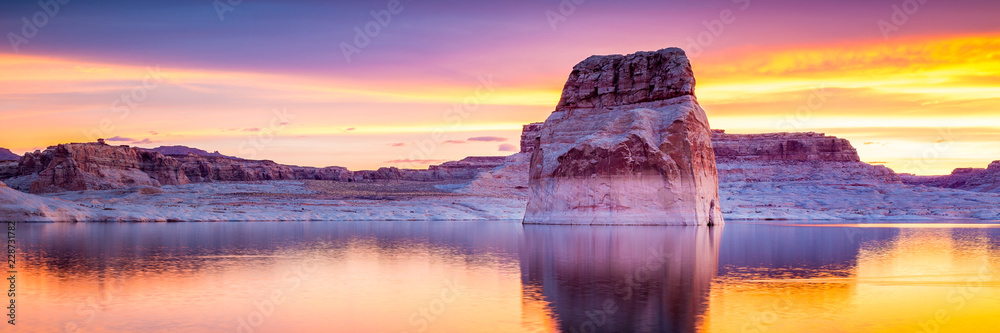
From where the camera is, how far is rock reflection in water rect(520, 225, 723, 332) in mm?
17172

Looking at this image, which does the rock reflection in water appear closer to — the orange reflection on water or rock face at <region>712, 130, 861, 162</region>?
the orange reflection on water

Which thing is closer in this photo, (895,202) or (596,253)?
(596,253)

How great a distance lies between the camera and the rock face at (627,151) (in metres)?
58.5

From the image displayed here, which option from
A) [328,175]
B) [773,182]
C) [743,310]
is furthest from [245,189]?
[743,310]

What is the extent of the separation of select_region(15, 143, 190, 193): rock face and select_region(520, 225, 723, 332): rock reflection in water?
81.5 meters

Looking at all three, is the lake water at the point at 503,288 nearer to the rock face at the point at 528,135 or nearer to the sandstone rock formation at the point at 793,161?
the sandstone rock formation at the point at 793,161

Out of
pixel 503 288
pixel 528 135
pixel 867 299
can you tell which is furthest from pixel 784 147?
pixel 503 288

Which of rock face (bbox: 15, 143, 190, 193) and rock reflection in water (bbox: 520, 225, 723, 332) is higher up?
rock face (bbox: 15, 143, 190, 193)

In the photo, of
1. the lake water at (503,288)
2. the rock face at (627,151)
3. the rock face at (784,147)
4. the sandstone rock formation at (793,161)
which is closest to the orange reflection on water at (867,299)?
the lake water at (503,288)

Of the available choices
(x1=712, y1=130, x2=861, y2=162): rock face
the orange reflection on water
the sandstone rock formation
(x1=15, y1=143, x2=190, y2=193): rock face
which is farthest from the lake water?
(x1=712, y1=130, x2=861, y2=162): rock face

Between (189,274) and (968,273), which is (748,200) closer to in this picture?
(968,273)

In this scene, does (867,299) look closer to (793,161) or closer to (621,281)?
(621,281)

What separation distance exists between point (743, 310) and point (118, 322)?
13.3 meters

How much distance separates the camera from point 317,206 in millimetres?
88500
